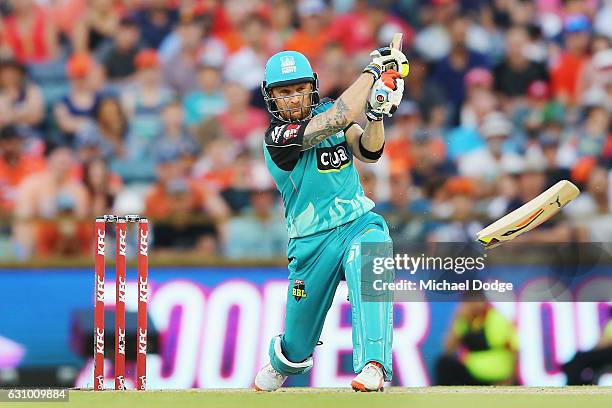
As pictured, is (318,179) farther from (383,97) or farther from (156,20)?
(156,20)

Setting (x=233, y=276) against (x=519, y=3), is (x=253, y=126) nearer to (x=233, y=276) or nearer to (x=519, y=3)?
(x=233, y=276)

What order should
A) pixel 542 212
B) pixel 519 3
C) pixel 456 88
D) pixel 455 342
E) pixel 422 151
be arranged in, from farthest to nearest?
1. pixel 519 3
2. pixel 456 88
3. pixel 422 151
4. pixel 455 342
5. pixel 542 212

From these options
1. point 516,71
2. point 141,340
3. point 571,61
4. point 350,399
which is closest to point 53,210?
point 141,340

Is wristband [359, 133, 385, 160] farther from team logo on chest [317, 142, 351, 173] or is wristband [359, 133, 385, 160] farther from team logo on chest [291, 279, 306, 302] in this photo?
team logo on chest [291, 279, 306, 302]

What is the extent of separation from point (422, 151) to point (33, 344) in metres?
3.87

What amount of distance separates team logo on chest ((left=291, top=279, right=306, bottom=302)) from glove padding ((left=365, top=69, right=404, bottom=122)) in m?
1.02

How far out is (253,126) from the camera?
12234 mm

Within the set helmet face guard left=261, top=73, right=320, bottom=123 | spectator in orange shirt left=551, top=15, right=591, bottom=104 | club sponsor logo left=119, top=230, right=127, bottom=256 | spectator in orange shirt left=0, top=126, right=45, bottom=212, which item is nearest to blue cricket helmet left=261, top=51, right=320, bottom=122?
helmet face guard left=261, top=73, right=320, bottom=123

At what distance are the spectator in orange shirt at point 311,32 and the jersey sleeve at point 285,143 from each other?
5.69 metres

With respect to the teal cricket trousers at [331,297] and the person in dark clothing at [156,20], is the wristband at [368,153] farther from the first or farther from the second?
the person in dark clothing at [156,20]

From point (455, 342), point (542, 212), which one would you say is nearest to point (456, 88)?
point (455, 342)

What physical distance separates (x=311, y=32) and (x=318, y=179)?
20.4ft

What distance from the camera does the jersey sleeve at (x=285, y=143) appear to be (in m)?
7.20

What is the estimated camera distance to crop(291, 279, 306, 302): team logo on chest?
24.2ft
